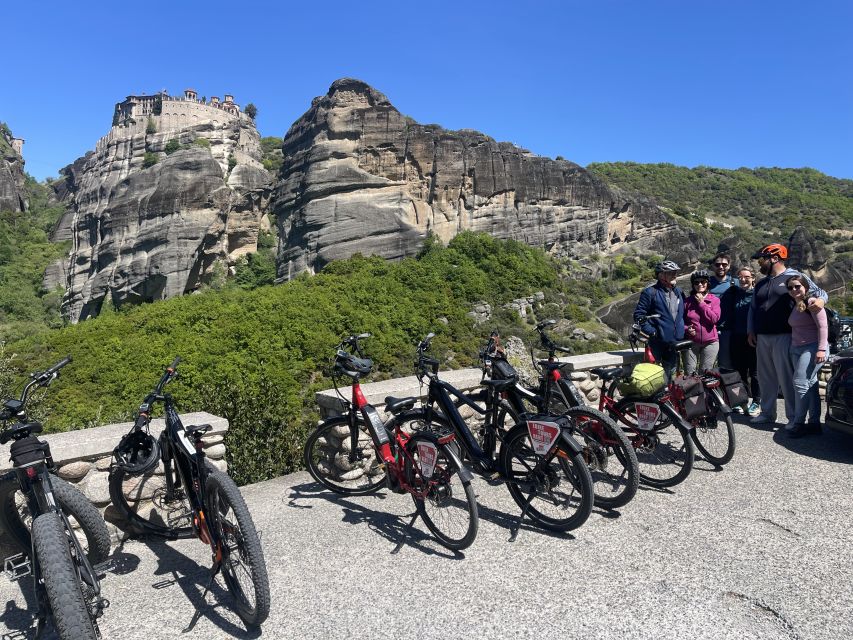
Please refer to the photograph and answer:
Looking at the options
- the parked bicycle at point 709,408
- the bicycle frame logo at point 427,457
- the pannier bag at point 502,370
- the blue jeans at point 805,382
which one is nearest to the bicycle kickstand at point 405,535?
the bicycle frame logo at point 427,457

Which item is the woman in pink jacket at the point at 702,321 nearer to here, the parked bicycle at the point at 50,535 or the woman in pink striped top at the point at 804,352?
the woman in pink striped top at the point at 804,352

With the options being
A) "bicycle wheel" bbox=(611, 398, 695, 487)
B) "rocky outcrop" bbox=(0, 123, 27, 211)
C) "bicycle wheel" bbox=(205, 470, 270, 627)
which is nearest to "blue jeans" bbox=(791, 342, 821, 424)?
"bicycle wheel" bbox=(611, 398, 695, 487)

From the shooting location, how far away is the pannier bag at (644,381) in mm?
4090

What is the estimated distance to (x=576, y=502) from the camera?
11.0 ft

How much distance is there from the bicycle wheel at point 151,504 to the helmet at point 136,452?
0.36 ft

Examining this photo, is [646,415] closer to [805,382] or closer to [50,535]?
[805,382]

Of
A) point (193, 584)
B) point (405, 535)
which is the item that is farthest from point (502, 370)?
point (193, 584)

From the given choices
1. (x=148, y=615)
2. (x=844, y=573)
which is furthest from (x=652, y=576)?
(x=148, y=615)

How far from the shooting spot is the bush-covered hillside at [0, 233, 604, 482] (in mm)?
22656

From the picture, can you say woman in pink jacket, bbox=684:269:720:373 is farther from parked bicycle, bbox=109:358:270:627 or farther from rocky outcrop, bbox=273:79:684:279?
rocky outcrop, bbox=273:79:684:279

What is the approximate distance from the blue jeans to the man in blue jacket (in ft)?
3.51

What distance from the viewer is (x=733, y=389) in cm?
471

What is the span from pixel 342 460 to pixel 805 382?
14.6 ft

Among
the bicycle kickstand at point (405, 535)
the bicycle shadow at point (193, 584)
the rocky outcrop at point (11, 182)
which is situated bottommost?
the bicycle shadow at point (193, 584)
